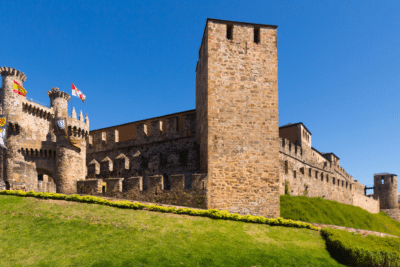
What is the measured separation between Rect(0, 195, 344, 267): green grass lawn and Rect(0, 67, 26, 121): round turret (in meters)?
15.4

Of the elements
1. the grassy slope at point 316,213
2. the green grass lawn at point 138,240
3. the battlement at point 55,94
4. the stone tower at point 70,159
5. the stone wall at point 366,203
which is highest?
the battlement at point 55,94

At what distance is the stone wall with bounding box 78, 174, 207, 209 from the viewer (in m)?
19.0

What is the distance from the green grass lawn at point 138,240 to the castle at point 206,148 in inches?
133

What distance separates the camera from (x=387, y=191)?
199ft

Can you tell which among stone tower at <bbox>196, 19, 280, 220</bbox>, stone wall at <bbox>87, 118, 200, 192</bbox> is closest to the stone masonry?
stone wall at <bbox>87, 118, 200, 192</bbox>

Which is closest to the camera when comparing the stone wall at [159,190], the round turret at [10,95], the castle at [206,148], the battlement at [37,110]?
the stone wall at [159,190]

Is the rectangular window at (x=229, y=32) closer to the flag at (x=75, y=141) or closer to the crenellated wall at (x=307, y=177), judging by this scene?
the crenellated wall at (x=307, y=177)

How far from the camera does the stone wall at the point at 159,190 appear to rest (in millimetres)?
19016

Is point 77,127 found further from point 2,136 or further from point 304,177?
point 304,177

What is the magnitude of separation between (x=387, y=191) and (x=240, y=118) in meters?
55.4

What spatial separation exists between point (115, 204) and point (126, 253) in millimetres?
6488

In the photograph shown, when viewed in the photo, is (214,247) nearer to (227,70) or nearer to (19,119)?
(227,70)

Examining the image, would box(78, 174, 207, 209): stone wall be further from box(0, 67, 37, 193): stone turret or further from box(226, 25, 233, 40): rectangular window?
box(226, 25, 233, 40): rectangular window

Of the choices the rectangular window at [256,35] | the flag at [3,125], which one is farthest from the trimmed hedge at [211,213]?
the flag at [3,125]
